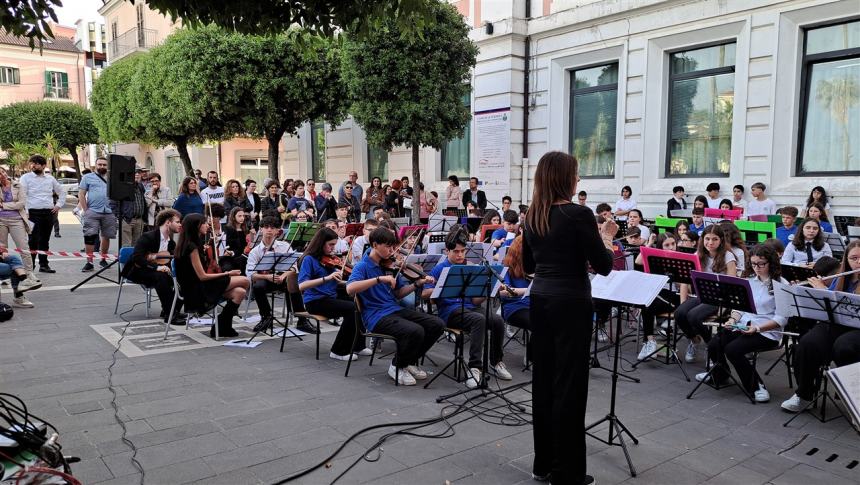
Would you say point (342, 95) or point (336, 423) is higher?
point (342, 95)

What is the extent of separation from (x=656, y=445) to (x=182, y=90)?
1814 centimetres

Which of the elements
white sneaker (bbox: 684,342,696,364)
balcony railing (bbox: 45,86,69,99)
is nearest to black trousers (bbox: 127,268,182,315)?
white sneaker (bbox: 684,342,696,364)

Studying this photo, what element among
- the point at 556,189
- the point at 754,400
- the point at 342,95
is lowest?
the point at 754,400

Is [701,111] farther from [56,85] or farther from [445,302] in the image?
[56,85]

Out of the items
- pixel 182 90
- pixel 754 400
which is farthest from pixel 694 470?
pixel 182 90

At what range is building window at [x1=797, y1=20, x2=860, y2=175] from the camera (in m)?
11.1

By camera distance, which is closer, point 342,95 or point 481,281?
point 481,281

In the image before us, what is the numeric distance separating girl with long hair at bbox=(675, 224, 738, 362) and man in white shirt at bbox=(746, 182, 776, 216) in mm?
5300

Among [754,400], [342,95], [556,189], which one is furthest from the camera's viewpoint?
[342,95]

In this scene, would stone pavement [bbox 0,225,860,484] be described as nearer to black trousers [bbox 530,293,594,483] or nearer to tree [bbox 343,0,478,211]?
black trousers [bbox 530,293,594,483]

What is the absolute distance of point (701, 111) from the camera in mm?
13172

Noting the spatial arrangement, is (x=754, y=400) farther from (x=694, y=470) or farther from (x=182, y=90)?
(x=182, y=90)

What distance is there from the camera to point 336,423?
487 cm

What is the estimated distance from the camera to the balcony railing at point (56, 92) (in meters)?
56.7
